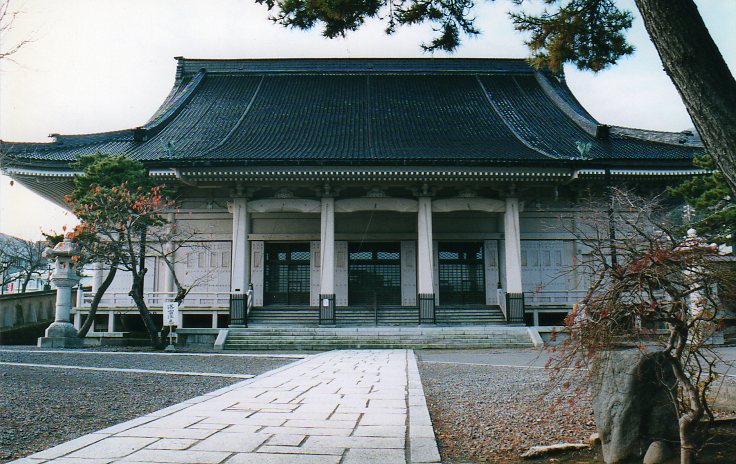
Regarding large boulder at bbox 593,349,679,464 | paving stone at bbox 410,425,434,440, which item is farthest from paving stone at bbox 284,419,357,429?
large boulder at bbox 593,349,679,464

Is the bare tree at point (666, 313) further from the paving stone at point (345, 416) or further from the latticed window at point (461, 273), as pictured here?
the latticed window at point (461, 273)

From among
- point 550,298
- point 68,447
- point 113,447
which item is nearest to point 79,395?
point 68,447

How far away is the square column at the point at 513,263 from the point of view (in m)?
17.4

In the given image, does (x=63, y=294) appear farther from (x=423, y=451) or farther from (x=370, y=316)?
(x=423, y=451)

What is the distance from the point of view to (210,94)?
24797 millimetres

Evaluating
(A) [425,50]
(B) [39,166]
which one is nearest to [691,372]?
(A) [425,50]

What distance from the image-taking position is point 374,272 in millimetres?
20703

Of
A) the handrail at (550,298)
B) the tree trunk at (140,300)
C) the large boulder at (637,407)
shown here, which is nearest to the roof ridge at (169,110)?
the tree trunk at (140,300)

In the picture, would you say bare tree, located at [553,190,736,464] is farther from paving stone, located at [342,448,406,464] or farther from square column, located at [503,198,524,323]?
square column, located at [503,198,524,323]

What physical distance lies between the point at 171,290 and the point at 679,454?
1825 centimetres

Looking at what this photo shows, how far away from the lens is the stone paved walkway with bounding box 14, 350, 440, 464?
3541 mm

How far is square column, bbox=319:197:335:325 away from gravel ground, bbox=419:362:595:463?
9435mm

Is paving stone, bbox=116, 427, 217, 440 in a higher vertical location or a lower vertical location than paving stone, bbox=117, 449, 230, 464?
lower

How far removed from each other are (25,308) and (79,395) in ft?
64.2
